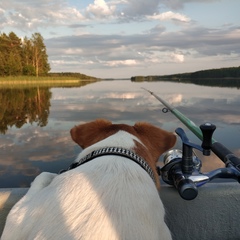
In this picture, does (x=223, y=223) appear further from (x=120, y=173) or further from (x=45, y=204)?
(x=45, y=204)

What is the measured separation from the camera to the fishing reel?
190 cm

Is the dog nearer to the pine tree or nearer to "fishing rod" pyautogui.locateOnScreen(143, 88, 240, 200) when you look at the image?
"fishing rod" pyautogui.locateOnScreen(143, 88, 240, 200)

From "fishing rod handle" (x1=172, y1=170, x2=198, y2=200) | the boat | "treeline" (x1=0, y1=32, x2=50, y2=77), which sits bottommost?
the boat

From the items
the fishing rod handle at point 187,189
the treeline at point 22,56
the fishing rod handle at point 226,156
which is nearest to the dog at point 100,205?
the fishing rod handle at point 187,189

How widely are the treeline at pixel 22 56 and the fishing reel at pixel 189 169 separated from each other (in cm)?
9216

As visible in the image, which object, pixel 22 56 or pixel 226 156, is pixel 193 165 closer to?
pixel 226 156

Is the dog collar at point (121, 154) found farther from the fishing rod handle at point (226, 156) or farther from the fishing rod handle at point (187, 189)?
the fishing rod handle at point (226, 156)

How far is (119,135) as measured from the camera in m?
2.50

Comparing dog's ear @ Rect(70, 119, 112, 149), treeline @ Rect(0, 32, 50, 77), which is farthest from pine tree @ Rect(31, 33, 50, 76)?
dog's ear @ Rect(70, 119, 112, 149)

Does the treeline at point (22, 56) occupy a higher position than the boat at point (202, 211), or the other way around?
the treeline at point (22, 56)

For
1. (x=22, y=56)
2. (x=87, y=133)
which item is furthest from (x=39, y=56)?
(x=87, y=133)

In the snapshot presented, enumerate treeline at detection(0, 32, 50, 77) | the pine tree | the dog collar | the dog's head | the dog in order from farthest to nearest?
the pine tree
treeline at detection(0, 32, 50, 77)
the dog's head
the dog collar
the dog

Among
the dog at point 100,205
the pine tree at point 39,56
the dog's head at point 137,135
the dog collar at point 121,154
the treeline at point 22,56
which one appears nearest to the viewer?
the dog at point 100,205

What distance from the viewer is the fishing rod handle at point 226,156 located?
179 cm
